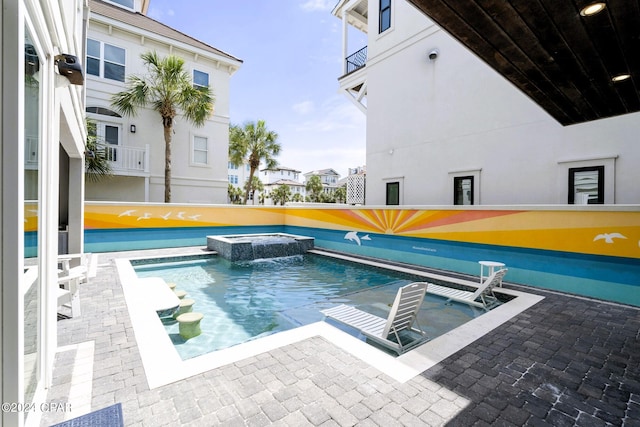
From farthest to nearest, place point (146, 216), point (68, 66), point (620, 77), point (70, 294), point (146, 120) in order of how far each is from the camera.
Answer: point (146, 120)
point (146, 216)
point (70, 294)
point (620, 77)
point (68, 66)

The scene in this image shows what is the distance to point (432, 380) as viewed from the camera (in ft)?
10.2

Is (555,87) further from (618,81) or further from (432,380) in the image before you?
(432,380)

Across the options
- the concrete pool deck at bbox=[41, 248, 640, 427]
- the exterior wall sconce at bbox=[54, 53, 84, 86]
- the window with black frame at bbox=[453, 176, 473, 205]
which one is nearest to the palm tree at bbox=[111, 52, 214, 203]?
the window with black frame at bbox=[453, 176, 473, 205]

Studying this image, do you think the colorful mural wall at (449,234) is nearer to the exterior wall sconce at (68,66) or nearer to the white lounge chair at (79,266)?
the white lounge chair at (79,266)

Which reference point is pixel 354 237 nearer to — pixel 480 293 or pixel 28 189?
pixel 480 293

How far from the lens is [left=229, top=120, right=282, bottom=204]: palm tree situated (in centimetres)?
2362

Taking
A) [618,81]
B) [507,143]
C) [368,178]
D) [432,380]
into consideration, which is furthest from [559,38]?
[368,178]

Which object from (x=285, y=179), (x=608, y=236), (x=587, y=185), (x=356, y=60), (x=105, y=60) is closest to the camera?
(x=608, y=236)

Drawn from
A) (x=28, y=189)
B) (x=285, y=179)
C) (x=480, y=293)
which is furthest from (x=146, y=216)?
(x=285, y=179)

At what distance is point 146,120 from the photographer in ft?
50.4

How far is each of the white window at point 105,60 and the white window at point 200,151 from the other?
4447mm

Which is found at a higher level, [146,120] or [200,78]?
[200,78]

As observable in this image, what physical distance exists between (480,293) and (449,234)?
3.18 m

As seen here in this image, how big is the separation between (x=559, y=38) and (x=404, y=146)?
9327mm
